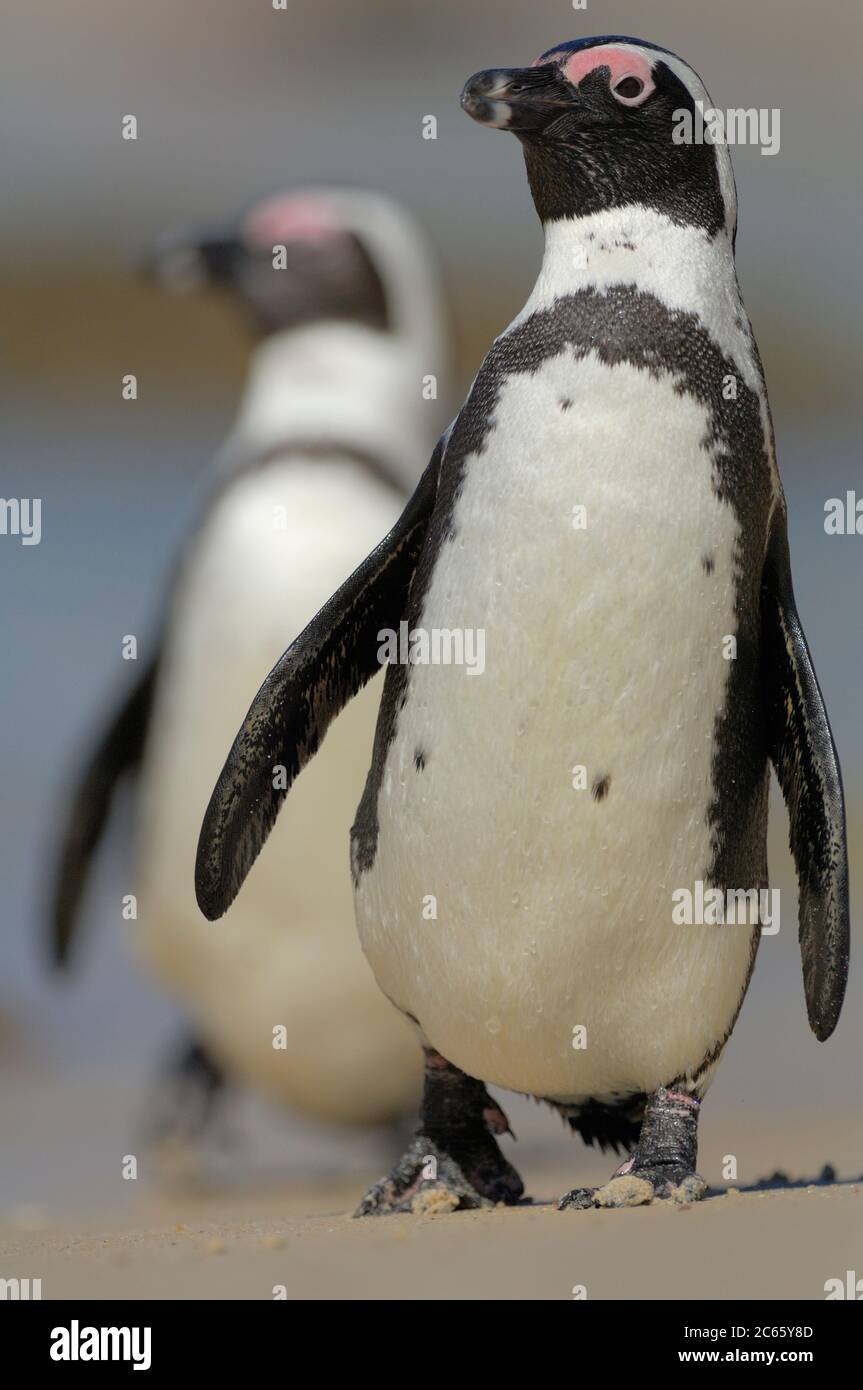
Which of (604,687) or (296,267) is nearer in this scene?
(604,687)

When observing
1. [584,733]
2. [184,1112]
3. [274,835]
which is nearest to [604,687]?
[584,733]

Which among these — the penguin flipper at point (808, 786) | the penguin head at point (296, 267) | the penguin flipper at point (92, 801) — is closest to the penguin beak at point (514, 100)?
the penguin flipper at point (808, 786)

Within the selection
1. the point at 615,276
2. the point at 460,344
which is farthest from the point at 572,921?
the point at 460,344

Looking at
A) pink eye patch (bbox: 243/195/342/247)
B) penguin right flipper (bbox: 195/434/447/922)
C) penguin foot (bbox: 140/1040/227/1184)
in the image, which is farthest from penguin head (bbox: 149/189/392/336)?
penguin right flipper (bbox: 195/434/447/922)

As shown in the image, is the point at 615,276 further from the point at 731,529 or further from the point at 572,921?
the point at 572,921

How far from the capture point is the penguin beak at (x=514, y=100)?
8.69 feet

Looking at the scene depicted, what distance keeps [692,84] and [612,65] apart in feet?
0.35

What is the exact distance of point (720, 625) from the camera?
258 cm

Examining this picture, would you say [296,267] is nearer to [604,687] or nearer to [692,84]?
[692,84]

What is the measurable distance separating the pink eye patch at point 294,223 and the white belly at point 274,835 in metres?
0.91

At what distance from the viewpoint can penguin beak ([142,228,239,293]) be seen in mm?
5590

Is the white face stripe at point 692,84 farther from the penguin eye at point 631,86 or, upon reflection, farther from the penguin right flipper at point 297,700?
the penguin right flipper at point 297,700

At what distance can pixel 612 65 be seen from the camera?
2.68 meters

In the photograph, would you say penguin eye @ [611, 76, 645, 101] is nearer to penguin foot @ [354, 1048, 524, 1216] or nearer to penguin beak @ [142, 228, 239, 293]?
penguin foot @ [354, 1048, 524, 1216]
